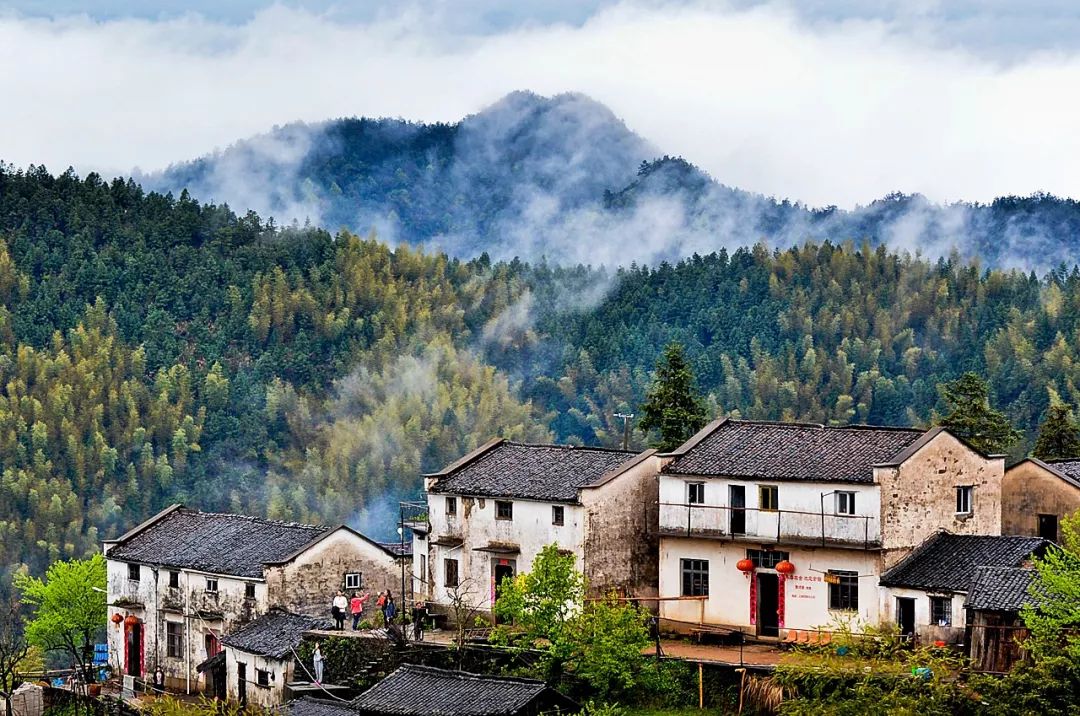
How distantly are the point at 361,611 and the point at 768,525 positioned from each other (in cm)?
1521

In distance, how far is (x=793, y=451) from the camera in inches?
2544

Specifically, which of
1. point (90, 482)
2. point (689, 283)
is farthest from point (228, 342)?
point (689, 283)

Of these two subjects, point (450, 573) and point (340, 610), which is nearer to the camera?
point (340, 610)

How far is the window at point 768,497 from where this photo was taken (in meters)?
62.8

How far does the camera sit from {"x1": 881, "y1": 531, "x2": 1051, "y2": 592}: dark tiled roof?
2287 inches

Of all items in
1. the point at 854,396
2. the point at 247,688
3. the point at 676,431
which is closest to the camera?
the point at 247,688

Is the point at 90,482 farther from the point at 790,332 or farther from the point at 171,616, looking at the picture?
the point at 171,616

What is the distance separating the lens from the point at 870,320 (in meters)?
172

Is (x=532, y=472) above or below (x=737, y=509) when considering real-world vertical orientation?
above

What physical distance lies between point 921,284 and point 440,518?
108 metres

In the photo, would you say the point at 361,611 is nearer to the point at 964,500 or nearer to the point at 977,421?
the point at 964,500

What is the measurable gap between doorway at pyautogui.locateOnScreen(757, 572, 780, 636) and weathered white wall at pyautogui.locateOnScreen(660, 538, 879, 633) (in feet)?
0.89

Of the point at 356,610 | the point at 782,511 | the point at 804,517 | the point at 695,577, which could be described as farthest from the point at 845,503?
the point at 356,610

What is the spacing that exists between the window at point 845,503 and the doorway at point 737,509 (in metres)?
3.19
